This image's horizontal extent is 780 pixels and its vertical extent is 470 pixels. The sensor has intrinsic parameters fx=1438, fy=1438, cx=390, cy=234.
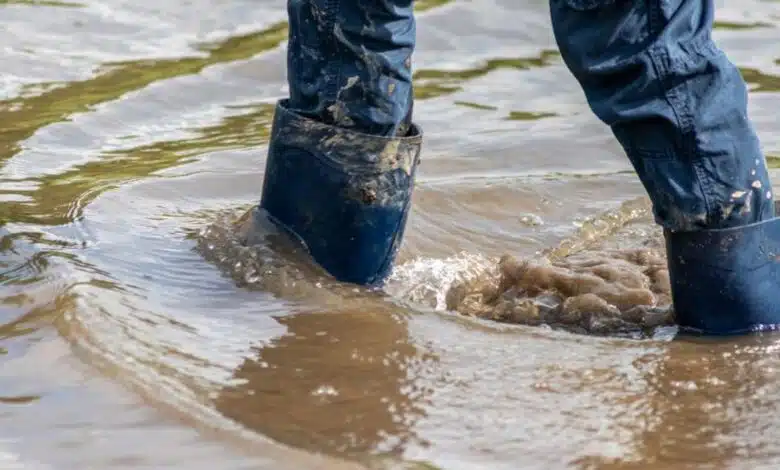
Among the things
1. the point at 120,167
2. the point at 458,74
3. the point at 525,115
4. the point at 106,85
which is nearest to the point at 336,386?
the point at 120,167

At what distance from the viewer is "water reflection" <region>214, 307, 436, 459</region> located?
7.08ft

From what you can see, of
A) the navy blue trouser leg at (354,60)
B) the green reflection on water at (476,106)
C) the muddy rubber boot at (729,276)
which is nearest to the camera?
the muddy rubber boot at (729,276)

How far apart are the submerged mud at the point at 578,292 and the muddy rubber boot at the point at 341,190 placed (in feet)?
0.70

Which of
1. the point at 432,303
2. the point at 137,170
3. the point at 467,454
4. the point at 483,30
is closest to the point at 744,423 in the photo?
the point at 467,454

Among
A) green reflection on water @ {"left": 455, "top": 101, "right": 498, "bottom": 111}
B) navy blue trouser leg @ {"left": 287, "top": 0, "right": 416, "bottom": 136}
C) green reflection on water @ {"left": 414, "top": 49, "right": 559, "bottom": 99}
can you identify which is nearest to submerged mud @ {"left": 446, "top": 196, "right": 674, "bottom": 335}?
navy blue trouser leg @ {"left": 287, "top": 0, "right": 416, "bottom": 136}

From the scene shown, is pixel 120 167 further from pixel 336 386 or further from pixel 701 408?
pixel 701 408

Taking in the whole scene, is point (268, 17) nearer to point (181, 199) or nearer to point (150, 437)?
point (181, 199)

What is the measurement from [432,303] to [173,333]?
23.9 inches

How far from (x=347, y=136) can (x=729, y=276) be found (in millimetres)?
788

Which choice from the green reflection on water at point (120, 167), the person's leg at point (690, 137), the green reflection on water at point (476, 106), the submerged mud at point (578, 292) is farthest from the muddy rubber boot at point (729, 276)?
the green reflection on water at point (476, 106)

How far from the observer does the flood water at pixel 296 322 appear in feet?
7.05

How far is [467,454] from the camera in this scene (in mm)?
2111

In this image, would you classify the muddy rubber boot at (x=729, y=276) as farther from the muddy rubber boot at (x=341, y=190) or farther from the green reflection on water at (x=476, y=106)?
the green reflection on water at (x=476, y=106)

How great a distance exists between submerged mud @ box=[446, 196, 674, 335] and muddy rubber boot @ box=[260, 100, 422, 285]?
21 centimetres
